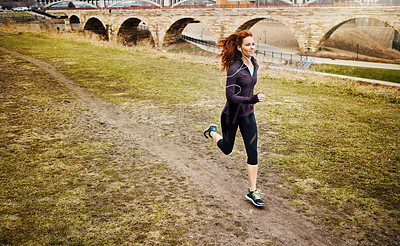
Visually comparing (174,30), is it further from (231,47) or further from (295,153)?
(231,47)

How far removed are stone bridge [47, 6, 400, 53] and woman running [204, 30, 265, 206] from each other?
25307 mm

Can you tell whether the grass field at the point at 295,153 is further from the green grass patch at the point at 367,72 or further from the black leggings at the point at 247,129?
the green grass patch at the point at 367,72

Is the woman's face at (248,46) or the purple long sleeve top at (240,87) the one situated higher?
the woman's face at (248,46)

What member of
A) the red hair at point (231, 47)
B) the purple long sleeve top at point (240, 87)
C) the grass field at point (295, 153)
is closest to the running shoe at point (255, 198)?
the grass field at point (295, 153)

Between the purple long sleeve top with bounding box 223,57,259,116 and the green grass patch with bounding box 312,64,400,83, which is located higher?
the purple long sleeve top with bounding box 223,57,259,116

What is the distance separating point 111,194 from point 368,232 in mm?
2902

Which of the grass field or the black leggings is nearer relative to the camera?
the grass field

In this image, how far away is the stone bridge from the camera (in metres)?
24.7

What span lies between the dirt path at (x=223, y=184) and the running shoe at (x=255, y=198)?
0.22ft

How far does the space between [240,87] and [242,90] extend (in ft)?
0.16

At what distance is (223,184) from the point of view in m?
3.98

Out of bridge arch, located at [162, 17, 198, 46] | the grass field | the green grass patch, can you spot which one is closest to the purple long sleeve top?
the grass field

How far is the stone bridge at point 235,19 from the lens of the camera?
24.7 meters

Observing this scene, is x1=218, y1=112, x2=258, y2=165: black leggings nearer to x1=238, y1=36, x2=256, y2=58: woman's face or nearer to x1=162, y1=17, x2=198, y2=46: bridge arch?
x1=238, y1=36, x2=256, y2=58: woman's face
